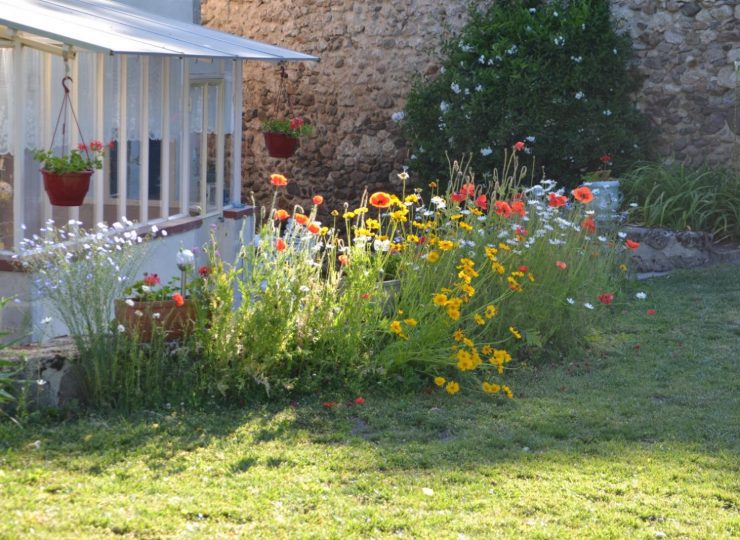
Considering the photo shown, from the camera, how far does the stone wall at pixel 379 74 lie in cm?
1136

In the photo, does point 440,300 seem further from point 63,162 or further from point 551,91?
point 551,91

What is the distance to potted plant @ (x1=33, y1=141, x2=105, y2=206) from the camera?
5.95 metres

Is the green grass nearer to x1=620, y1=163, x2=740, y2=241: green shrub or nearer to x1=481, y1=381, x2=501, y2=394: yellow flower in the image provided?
x1=481, y1=381, x2=501, y2=394: yellow flower

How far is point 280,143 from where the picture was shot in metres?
10.2

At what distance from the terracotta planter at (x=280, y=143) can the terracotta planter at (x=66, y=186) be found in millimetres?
4222

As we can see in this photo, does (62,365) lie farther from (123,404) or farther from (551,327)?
(551,327)

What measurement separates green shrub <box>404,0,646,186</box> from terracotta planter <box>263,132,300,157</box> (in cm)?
243

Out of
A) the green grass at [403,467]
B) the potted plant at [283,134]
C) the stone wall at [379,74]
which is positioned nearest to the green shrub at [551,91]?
the stone wall at [379,74]

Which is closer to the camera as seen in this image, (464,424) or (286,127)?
(464,424)

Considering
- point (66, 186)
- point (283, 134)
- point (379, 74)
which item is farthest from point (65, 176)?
point (379, 74)

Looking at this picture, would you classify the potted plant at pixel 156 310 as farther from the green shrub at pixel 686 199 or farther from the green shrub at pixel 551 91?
the green shrub at pixel 551 91

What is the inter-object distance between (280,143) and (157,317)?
501cm

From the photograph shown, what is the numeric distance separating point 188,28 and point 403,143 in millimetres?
5329

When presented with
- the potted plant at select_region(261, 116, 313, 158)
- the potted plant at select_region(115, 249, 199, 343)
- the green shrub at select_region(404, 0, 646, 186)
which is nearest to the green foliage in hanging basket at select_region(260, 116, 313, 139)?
the potted plant at select_region(261, 116, 313, 158)
